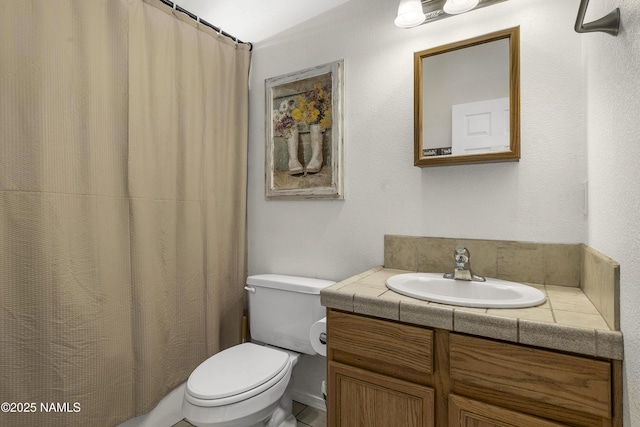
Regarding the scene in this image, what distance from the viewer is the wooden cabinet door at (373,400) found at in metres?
1.01

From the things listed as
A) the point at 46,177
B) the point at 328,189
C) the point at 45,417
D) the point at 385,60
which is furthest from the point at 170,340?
the point at 385,60

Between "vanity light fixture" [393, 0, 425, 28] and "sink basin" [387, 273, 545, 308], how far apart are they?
1082mm

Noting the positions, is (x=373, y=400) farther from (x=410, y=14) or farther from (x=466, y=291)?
(x=410, y=14)

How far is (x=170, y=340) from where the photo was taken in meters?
1.62

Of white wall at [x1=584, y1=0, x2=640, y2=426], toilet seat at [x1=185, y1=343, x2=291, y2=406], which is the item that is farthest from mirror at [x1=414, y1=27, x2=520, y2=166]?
toilet seat at [x1=185, y1=343, x2=291, y2=406]

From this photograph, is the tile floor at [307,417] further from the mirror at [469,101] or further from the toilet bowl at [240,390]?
the mirror at [469,101]

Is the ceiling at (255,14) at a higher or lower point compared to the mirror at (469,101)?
higher

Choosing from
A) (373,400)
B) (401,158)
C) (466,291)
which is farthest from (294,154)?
(373,400)

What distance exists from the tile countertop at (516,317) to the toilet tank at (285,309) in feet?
1.50

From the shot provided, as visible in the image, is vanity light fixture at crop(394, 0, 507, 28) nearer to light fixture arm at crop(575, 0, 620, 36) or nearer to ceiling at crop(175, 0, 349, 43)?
ceiling at crop(175, 0, 349, 43)

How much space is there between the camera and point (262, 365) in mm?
1436

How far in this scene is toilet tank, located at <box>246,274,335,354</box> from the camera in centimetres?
161

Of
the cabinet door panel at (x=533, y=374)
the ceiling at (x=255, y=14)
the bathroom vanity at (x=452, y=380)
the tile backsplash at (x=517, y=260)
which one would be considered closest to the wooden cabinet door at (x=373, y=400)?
the bathroom vanity at (x=452, y=380)

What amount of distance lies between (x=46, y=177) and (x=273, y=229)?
1088 millimetres
